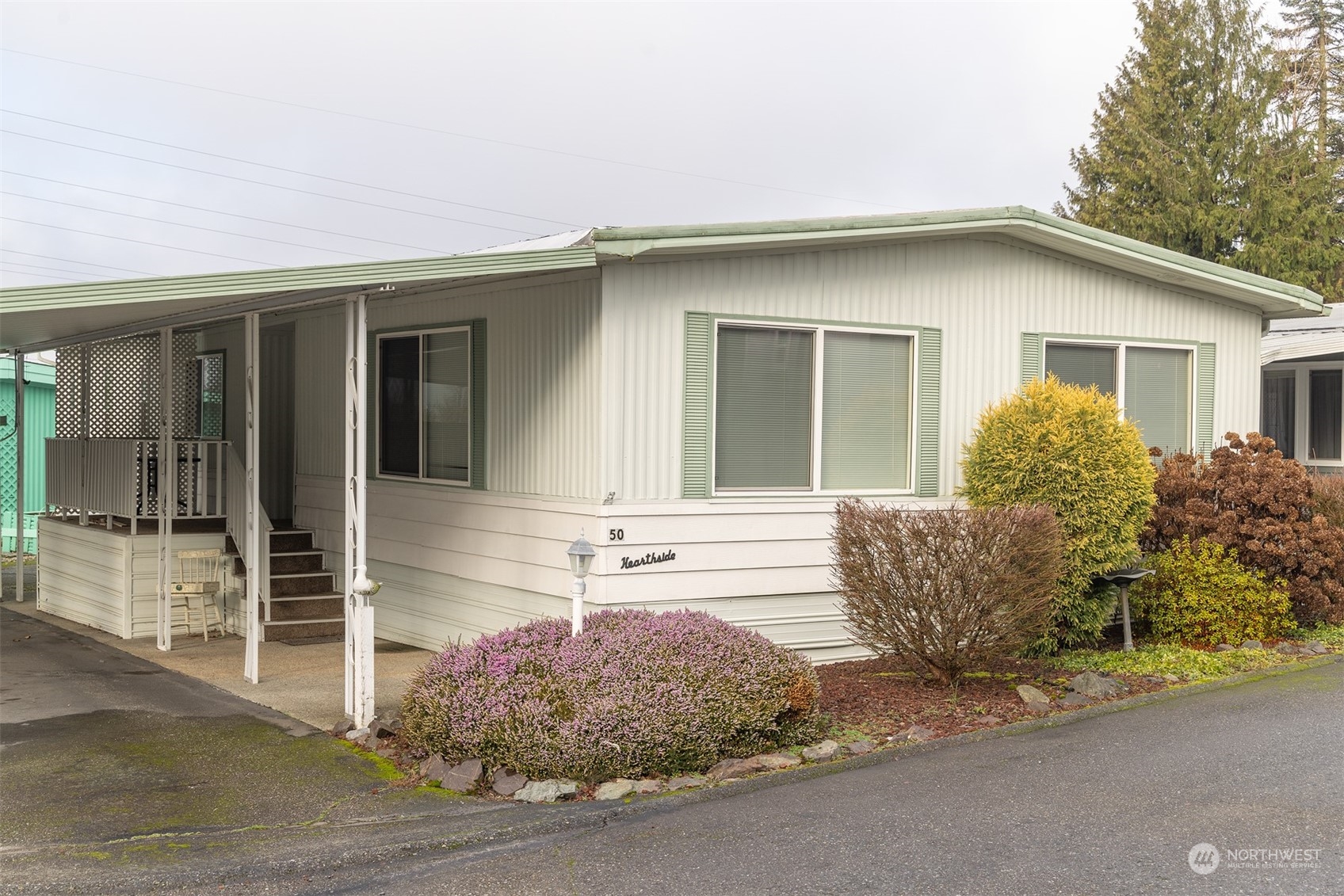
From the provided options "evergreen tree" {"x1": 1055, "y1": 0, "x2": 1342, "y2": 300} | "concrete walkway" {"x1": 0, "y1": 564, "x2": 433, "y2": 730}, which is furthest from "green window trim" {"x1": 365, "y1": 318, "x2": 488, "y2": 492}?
"evergreen tree" {"x1": 1055, "y1": 0, "x2": 1342, "y2": 300}

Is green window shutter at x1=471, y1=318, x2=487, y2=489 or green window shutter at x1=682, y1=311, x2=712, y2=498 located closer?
green window shutter at x1=682, y1=311, x2=712, y2=498

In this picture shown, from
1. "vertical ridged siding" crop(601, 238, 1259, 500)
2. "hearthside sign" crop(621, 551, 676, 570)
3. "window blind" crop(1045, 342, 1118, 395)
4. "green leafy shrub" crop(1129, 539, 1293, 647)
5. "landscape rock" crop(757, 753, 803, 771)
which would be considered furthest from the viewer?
"window blind" crop(1045, 342, 1118, 395)

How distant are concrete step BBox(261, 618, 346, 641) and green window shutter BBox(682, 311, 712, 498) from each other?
4.17 metres

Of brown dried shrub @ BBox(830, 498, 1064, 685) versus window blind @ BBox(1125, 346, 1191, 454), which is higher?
window blind @ BBox(1125, 346, 1191, 454)

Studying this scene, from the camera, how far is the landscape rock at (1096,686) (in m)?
8.03

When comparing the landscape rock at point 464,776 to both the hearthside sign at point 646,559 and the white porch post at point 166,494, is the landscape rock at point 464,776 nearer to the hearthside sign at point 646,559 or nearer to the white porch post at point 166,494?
the hearthside sign at point 646,559

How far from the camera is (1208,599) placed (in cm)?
960

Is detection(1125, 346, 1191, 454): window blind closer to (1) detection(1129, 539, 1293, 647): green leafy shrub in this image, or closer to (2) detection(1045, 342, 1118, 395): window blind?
(2) detection(1045, 342, 1118, 395): window blind

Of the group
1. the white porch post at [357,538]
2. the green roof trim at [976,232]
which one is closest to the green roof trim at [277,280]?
the white porch post at [357,538]

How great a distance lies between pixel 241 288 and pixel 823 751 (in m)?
4.09

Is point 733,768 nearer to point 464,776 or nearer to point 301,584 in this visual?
point 464,776

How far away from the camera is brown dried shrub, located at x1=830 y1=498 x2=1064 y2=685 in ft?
25.0

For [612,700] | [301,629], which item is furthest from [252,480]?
[612,700]

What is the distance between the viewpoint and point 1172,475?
990 cm
